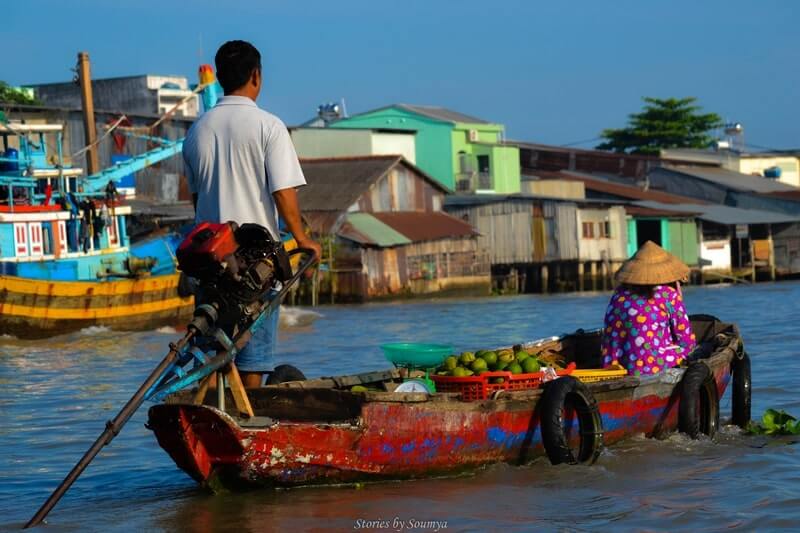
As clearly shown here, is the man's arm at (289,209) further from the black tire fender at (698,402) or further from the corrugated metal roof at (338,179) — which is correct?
the corrugated metal roof at (338,179)

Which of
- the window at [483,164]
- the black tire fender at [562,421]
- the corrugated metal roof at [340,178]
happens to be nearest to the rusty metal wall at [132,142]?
the corrugated metal roof at [340,178]

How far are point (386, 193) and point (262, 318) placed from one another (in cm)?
2799

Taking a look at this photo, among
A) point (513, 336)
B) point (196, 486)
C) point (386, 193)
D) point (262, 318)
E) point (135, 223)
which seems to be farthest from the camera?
point (386, 193)

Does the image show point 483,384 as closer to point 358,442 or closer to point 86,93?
point 358,442

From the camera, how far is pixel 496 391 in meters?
6.37

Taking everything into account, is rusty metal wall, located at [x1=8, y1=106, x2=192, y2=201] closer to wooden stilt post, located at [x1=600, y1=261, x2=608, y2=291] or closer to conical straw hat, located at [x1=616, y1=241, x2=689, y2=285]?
wooden stilt post, located at [x1=600, y1=261, x2=608, y2=291]

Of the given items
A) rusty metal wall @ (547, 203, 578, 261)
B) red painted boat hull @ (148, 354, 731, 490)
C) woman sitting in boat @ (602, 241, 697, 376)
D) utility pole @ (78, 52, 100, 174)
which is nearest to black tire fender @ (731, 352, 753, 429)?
woman sitting in boat @ (602, 241, 697, 376)

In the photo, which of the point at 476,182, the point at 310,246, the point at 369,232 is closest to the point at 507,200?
the point at 476,182

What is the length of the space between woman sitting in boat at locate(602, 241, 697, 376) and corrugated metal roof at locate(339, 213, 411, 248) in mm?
22544

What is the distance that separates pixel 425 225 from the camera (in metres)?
33.3

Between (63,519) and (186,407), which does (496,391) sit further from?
(63,519)

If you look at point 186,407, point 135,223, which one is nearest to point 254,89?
point 186,407

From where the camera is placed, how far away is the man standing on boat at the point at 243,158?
521 cm

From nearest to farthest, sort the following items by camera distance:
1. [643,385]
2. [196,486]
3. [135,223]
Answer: [196,486], [643,385], [135,223]
